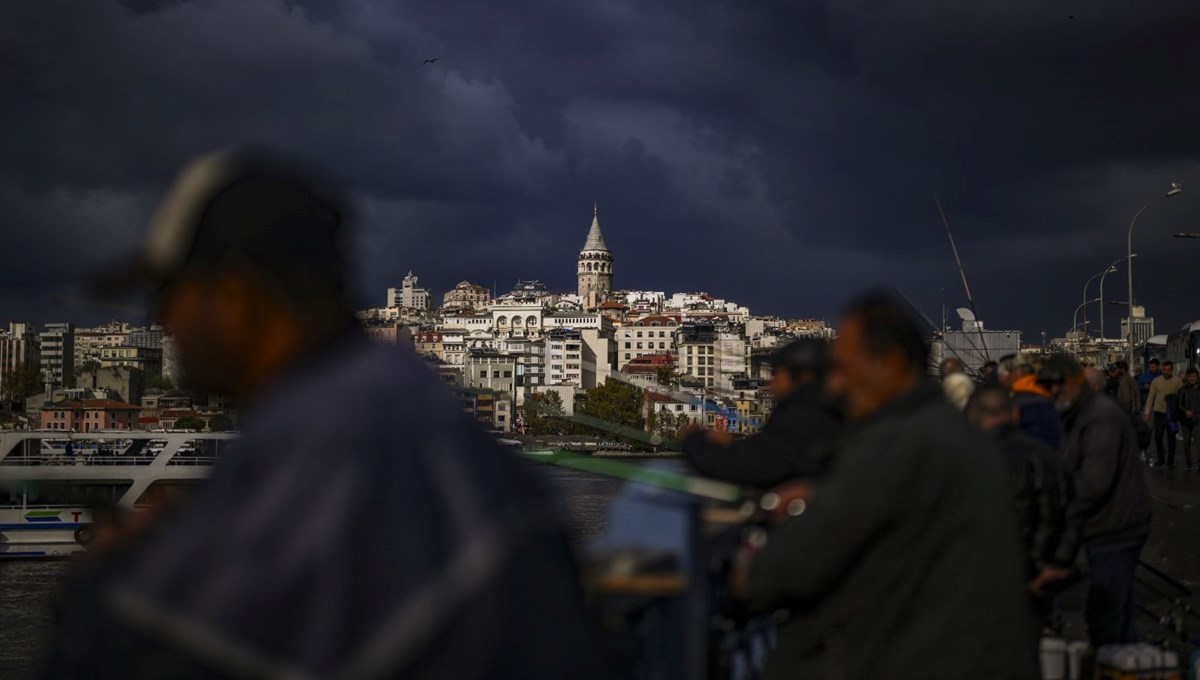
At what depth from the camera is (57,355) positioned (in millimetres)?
150875

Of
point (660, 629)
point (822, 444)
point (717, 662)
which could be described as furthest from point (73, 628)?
point (822, 444)

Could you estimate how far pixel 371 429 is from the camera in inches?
42.1

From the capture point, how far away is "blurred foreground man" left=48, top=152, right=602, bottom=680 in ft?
3.32

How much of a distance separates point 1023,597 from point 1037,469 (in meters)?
2.31

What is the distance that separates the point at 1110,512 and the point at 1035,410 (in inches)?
27.2

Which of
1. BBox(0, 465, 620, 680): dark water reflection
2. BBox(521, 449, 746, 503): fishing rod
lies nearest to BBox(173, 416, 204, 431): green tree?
BBox(0, 465, 620, 680): dark water reflection

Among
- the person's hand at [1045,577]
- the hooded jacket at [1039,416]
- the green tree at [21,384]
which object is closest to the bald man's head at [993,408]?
the hooded jacket at [1039,416]

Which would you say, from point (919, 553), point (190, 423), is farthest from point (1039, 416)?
point (190, 423)

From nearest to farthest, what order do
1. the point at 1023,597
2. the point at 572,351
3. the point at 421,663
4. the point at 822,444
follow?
the point at 421,663
the point at 1023,597
the point at 822,444
the point at 572,351

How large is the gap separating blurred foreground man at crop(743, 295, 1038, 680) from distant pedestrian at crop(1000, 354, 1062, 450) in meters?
3.33

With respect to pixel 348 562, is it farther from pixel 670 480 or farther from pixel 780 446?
pixel 780 446

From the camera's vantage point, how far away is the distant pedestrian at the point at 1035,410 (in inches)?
225

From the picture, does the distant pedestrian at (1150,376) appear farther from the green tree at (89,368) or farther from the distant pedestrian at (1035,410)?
the green tree at (89,368)

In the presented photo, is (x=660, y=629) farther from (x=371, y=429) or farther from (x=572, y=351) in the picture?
(x=572, y=351)
